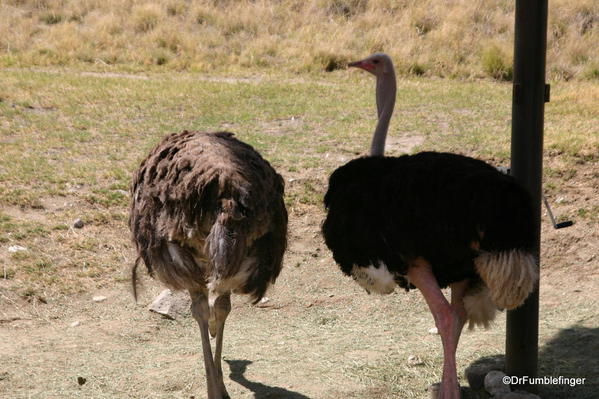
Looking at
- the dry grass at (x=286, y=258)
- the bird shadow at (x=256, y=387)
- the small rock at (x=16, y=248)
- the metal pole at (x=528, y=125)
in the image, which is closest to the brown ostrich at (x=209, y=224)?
the bird shadow at (x=256, y=387)

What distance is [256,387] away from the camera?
192 inches

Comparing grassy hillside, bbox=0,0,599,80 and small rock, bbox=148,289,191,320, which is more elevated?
grassy hillside, bbox=0,0,599,80

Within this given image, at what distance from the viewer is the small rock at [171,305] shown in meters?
6.19

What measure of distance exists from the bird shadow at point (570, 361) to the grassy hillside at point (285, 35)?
28.2 ft

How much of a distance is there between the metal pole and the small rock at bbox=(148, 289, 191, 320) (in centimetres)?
260

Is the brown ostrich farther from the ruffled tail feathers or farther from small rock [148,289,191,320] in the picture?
small rock [148,289,191,320]

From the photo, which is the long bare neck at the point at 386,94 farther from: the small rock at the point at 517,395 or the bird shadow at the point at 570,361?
the small rock at the point at 517,395

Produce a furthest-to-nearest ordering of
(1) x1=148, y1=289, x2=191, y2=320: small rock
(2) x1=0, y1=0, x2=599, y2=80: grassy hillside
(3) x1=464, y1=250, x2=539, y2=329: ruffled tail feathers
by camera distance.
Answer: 1. (2) x1=0, y1=0, x2=599, y2=80: grassy hillside
2. (1) x1=148, y1=289, x2=191, y2=320: small rock
3. (3) x1=464, y1=250, x2=539, y2=329: ruffled tail feathers

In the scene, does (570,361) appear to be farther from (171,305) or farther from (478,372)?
(171,305)

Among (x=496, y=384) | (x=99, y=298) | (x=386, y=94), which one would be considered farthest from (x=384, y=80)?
(x=99, y=298)

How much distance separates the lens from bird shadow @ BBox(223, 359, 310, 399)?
184 inches

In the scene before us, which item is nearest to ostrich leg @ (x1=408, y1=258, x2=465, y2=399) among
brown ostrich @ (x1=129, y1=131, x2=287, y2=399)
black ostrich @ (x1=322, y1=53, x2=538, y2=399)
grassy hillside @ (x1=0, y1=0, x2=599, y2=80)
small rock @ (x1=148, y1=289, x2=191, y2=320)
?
black ostrich @ (x1=322, y1=53, x2=538, y2=399)

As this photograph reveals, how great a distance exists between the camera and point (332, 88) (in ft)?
40.2

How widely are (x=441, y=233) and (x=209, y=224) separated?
114 centimetres
